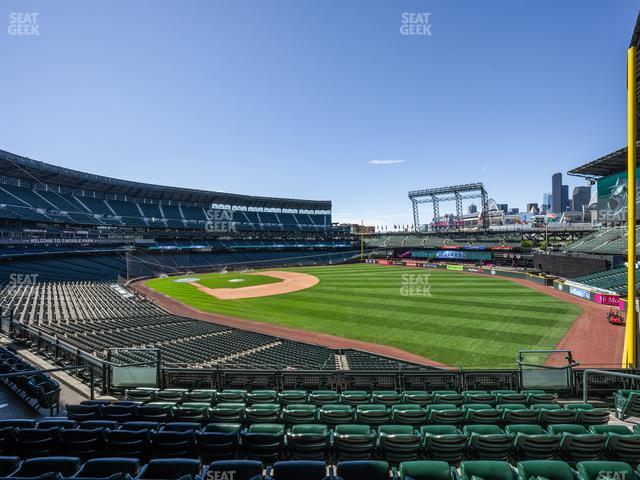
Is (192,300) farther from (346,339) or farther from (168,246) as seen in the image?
(168,246)

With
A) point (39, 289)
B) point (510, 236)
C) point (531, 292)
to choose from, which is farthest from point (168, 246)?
point (510, 236)

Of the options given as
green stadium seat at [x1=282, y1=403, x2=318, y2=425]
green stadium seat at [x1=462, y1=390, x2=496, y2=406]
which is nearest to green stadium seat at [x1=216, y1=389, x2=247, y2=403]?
green stadium seat at [x1=282, y1=403, x2=318, y2=425]

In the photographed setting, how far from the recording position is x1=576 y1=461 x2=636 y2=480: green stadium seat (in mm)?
4730

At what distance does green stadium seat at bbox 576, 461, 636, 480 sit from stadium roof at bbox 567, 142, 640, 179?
50.1m

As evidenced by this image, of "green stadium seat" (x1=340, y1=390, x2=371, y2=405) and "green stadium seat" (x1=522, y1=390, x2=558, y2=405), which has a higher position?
"green stadium seat" (x1=340, y1=390, x2=371, y2=405)

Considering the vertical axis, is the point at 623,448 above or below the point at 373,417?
above

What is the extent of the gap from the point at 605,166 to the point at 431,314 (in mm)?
39688

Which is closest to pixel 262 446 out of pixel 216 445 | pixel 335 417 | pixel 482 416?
pixel 216 445

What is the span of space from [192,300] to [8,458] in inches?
1381

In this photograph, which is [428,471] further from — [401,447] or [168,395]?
[168,395]

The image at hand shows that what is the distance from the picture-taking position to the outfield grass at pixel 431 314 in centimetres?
2081

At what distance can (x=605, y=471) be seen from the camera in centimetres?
480

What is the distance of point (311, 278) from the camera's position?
56.2 meters

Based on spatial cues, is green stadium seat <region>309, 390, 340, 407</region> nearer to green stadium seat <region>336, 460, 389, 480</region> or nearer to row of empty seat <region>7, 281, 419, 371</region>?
row of empty seat <region>7, 281, 419, 371</region>
